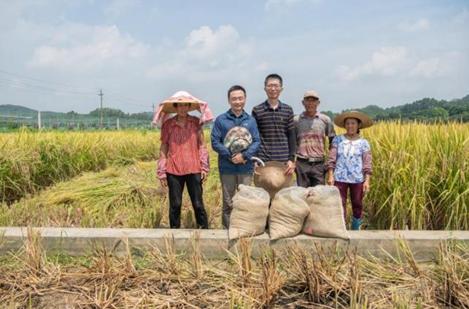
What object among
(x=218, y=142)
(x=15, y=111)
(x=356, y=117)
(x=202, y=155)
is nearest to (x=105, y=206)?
(x=202, y=155)

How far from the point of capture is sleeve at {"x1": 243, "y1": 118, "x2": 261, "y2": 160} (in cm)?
336

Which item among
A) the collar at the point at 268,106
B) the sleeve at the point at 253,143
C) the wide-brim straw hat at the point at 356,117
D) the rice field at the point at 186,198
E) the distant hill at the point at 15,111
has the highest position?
the distant hill at the point at 15,111

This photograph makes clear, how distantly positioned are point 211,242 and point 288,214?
1.99 feet

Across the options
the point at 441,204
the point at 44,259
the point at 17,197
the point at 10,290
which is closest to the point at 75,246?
the point at 44,259

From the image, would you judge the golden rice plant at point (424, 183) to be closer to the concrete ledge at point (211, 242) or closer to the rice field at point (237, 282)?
the concrete ledge at point (211, 242)

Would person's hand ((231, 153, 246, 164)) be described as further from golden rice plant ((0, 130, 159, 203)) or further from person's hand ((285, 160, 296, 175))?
golden rice plant ((0, 130, 159, 203))

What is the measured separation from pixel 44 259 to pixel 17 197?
12.2 feet

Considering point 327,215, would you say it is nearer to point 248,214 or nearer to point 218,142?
point 248,214

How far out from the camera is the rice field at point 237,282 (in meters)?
2.34

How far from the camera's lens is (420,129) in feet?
14.1

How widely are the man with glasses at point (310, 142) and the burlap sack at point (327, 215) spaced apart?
2.25 ft

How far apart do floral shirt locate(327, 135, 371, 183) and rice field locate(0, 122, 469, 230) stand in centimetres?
37

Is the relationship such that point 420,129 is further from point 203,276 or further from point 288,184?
point 203,276

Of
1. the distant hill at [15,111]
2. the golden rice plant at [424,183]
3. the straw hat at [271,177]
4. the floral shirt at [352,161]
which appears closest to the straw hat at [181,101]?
the straw hat at [271,177]
